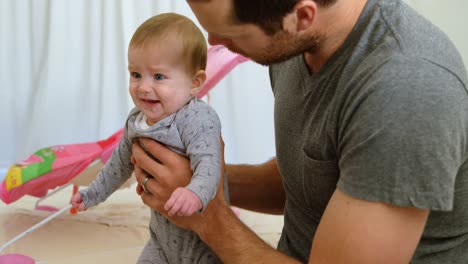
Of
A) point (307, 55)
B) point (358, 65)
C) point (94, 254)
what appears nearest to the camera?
point (358, 65)

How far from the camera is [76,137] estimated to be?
8.63ft

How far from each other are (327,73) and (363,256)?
33cm

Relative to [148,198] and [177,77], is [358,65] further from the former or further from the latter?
[148,198]

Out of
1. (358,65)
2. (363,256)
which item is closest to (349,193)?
(363,256)

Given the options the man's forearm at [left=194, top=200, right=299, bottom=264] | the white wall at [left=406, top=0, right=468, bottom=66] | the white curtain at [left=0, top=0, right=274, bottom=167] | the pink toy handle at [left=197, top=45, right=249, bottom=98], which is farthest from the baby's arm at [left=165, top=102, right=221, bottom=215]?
the white wall at [left=406, top=0, right=468, bottom=66]

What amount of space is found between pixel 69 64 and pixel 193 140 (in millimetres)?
1652

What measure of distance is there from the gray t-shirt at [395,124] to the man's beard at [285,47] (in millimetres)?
45

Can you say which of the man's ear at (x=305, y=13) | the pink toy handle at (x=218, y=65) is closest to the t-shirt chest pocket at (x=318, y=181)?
the man's ear at (x=305, y=13)

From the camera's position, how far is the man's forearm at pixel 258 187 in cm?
142

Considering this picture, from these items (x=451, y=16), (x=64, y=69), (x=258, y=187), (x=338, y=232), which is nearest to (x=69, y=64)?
(x=64, y=69)

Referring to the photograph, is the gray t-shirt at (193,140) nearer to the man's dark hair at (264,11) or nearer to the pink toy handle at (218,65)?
the man's dark hair at (264,11)

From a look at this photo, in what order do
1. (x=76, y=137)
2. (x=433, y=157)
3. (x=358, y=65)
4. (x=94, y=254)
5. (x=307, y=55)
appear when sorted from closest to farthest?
1. (x=433, y=157)
2. (x=358, y=65)
3. (x=307, y=55)
4. (x=94, y=254)
5. (x=76, y=137)

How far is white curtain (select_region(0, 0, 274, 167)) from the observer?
2484 mm

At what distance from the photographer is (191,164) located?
1.06 meters
